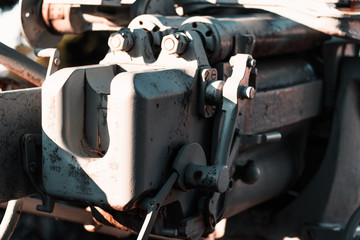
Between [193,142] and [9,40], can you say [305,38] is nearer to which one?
[193,142]

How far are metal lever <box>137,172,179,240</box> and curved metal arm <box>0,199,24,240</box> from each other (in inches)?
21.5

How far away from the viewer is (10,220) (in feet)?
7.52

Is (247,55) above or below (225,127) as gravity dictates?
above

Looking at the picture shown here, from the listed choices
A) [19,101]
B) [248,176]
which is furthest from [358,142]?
[19,101]

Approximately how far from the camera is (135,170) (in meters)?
1.88

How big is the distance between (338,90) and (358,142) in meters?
0.23

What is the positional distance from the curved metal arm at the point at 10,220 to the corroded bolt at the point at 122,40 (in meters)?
0.58

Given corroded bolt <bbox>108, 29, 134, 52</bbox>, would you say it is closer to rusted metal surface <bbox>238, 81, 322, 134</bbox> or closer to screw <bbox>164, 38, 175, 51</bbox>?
screw <bbox>164, 38, 175, 51</bbox>

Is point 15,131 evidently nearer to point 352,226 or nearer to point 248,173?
point 248,173

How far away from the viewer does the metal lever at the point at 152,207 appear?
→ 1918mm

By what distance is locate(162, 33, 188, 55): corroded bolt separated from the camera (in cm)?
208

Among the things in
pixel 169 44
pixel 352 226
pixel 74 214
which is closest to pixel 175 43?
pixel 169 44

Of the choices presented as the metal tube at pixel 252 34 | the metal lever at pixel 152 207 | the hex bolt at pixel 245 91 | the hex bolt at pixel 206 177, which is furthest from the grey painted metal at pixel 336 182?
the metal lever at pixel 152 207

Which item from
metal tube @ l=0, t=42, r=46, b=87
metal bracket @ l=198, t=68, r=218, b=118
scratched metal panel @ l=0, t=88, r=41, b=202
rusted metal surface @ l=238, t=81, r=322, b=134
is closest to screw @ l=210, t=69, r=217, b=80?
metal bracket @ l=198, t=68, r=218, b=118
